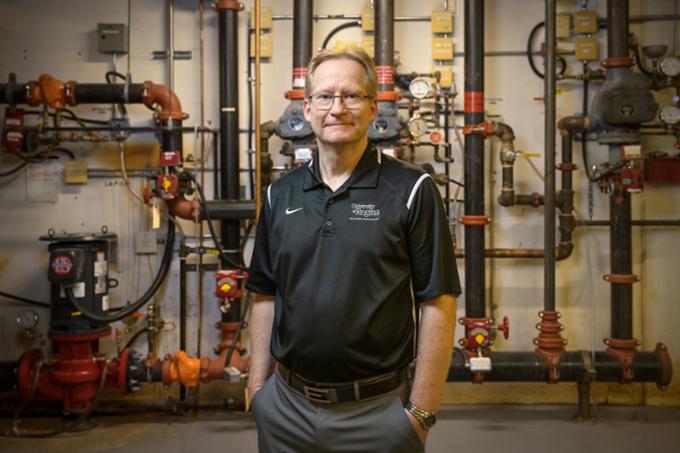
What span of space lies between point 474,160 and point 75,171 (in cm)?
231

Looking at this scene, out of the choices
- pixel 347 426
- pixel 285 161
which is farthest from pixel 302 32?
pixel 347 426

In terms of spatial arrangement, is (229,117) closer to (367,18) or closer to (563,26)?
(367,18)

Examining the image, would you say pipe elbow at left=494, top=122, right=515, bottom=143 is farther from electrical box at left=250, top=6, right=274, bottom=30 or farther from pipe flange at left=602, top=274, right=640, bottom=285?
electrical box at left=250, top=6, right=274, bottom=30

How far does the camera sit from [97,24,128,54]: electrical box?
4.39 metres

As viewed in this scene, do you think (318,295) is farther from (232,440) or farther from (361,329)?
(232,440)

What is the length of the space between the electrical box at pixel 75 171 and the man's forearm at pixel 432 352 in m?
3.05

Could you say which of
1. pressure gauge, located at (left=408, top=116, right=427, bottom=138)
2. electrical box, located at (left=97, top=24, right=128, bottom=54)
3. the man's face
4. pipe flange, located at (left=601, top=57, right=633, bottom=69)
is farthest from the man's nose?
electrical box, located at (left=97, top=24, right=128, bottom=54)

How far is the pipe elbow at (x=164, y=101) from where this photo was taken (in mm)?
4203

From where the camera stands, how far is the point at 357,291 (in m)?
1.91

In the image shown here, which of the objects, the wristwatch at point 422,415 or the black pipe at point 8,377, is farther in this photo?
the black pipe at point 8,377

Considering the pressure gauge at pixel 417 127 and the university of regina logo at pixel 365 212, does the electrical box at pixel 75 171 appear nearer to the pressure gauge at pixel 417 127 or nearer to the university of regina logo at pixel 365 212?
the pressure gauge at pixel 417 127

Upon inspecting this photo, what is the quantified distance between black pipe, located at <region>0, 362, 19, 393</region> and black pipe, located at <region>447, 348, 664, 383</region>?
239 centimetres

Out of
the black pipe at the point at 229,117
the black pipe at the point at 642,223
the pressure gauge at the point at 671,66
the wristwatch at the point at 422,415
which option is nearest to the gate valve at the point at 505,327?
the black pipe at the point at 642,223

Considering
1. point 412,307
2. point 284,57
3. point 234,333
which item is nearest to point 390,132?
point 284,57
